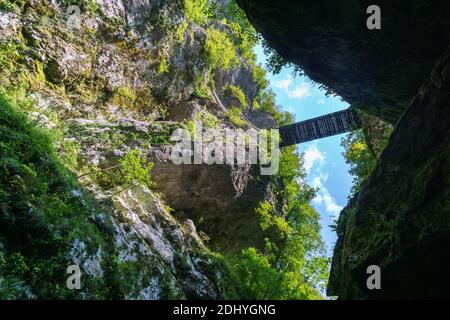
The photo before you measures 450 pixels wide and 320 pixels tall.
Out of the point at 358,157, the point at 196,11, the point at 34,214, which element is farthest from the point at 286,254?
the point at 196,11

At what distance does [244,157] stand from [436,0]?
12784 mm

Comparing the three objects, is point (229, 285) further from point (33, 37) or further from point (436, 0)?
point (33, 37)

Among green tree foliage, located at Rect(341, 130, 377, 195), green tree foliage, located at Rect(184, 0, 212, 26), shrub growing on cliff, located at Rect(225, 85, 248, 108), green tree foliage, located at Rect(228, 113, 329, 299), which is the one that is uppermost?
green tree foliage, located at Rect(184, 0, 212, 26)

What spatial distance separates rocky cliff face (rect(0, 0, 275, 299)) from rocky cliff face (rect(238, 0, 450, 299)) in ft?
17.0

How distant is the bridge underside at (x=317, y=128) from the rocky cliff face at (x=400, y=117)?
1356 centimetres

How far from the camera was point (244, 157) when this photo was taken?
19.5 m

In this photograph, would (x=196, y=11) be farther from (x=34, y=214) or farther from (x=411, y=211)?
(x=34, y=214)

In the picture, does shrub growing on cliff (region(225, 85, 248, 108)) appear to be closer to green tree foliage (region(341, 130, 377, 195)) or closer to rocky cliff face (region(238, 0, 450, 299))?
green tree foliage (region(341, 130, 377, 195))

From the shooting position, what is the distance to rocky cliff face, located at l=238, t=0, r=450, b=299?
308 inches

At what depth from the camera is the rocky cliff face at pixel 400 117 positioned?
782 centimetres

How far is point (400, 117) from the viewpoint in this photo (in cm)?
962

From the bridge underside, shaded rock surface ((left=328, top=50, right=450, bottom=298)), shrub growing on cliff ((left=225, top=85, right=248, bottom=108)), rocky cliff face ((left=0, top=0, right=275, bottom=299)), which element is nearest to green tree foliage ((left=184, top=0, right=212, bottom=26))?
rocky cliff face ((left=0, top=0, right=275, bottom=299))

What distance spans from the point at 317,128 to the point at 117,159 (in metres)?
16.6

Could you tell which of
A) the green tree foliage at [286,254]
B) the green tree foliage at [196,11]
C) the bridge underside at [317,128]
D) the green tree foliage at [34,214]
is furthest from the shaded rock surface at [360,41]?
the green tree foliage at [196,11]
